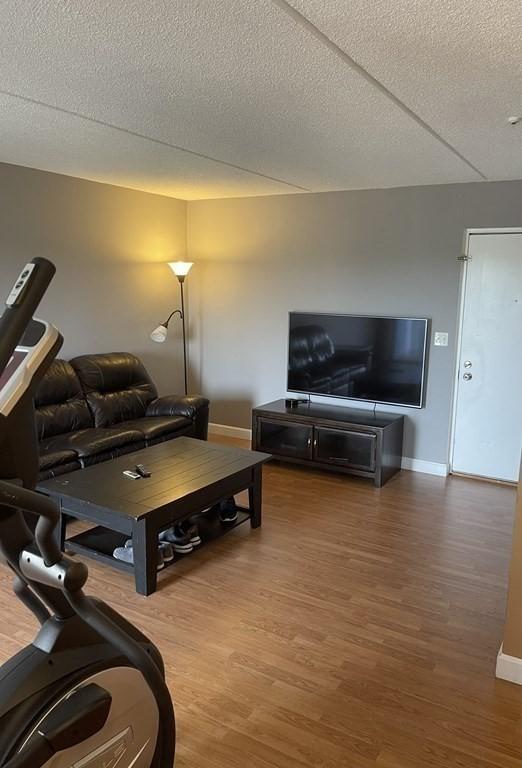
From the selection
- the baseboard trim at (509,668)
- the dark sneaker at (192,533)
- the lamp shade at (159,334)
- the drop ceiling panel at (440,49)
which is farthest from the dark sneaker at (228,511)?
the drop ceiling panel at (440,49)

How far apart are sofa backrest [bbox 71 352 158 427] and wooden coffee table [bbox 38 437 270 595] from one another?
89 cm

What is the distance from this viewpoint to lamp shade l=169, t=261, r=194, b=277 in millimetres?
5371

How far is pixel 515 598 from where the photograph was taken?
2270 mm

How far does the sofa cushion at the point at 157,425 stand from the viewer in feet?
14.2

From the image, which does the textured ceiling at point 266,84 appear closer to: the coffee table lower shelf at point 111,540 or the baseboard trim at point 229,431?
the coffee table lower shelf at point 111,540

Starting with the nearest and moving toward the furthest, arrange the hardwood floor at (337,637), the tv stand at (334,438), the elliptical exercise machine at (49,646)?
the elliptical exercise machine at (49,646)
the hardwood floor at (337,637)
the tv stand at (334,438)

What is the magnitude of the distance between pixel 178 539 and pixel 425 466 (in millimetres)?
2419

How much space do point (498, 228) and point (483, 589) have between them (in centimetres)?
266

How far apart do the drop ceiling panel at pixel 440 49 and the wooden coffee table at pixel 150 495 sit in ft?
7.03

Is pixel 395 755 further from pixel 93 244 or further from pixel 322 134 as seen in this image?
pixel 93 244

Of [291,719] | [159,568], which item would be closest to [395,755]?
[291,719]

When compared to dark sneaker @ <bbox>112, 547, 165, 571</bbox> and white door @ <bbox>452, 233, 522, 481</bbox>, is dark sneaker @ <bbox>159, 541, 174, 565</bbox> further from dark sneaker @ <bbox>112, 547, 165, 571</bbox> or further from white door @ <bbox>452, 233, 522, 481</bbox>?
white door @ <bbox>452, 233, 522, 481</bbox>

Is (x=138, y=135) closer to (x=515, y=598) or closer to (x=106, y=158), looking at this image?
(x=106, y=158)

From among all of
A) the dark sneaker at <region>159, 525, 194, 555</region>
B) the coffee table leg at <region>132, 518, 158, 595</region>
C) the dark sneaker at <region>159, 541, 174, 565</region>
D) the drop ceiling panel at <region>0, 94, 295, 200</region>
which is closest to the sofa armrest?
the dark sneaker at <region>159, 525, 194, 555</region>
